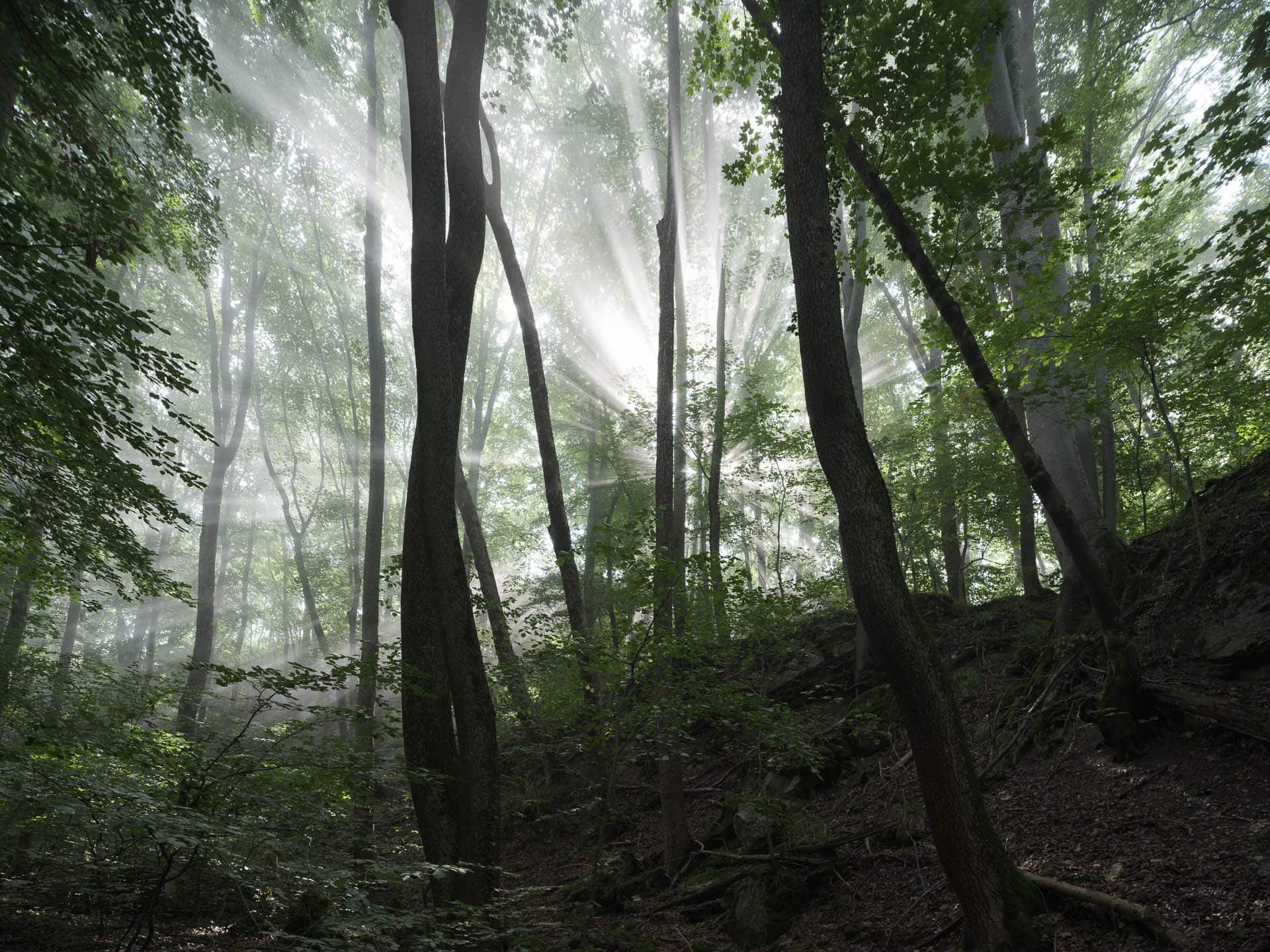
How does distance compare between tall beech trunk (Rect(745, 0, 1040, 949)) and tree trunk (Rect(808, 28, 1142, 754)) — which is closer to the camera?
tall beech trunk (Rect(745, 0, 1040, 949))

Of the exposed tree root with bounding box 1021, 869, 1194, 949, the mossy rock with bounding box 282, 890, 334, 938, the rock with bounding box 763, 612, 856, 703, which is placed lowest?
the mossy rock with bounding box 282, 890, 334, 938

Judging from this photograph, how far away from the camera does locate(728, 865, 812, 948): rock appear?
17.4ft

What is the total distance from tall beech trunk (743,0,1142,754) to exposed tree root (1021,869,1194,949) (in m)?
1.88

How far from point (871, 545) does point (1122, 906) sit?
2.45 meters

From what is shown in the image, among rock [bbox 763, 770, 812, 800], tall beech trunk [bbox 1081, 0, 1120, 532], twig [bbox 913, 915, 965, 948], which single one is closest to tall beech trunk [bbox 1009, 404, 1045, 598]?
tall beech trunk [bbox 1081, 0, 1120, 532]

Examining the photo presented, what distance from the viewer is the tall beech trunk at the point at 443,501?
4469 mm

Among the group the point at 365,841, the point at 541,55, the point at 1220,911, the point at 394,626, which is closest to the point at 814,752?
the point at 1220,911

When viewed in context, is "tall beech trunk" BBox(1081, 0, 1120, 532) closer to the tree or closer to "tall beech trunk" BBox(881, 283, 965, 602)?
"tall beech trunk" BBox(881, 283, 965, 602)

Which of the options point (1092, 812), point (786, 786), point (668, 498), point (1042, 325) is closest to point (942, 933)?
point (1092, 812)

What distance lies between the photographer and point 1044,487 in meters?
5.14

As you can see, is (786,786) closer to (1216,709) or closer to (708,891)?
(708,891)

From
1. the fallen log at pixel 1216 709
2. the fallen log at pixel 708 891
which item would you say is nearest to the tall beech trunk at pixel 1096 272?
the fallen log at pixel 1216 709

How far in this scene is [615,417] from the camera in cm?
2116

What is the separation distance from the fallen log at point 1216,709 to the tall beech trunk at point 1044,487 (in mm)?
161
